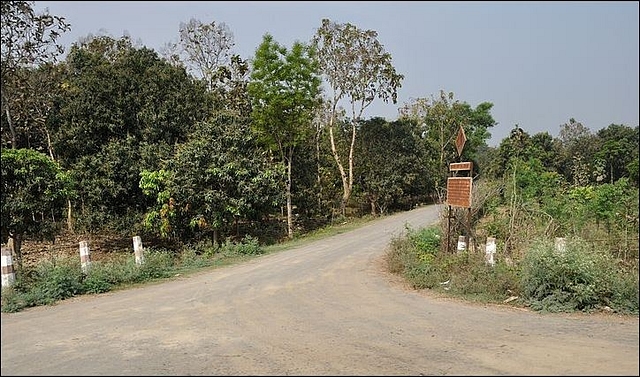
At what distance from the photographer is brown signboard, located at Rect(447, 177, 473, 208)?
10.0 meters

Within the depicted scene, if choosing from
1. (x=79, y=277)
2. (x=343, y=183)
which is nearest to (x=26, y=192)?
(x=79, y=277)

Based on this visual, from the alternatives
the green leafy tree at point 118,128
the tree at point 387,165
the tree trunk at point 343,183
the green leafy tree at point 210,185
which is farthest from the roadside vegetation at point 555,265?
the tree at point 387,165

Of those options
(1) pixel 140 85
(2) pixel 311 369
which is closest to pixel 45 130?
(1) pixel 140 85

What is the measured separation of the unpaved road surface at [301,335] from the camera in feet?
14.9

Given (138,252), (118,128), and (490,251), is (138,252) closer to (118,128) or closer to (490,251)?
(490,251)

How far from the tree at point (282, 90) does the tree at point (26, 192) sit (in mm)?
9746

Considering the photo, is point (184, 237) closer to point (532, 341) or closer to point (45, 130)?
point (45, 130)

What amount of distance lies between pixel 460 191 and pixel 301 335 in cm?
560

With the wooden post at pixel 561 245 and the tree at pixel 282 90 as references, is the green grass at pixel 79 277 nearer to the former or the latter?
the wooden post at pixel 561 245

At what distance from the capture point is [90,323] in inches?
249

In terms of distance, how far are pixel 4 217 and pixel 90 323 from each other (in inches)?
235

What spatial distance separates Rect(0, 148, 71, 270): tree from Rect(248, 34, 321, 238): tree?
9.75 m

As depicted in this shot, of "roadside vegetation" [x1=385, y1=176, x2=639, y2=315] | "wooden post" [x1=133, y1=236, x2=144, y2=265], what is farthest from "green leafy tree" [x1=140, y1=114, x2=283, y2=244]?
"roadside vegetation" [x1=385, y1=176, x2=639, y2=315]

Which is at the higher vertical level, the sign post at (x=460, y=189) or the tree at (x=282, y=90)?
the tree at (x=282, y=90)
